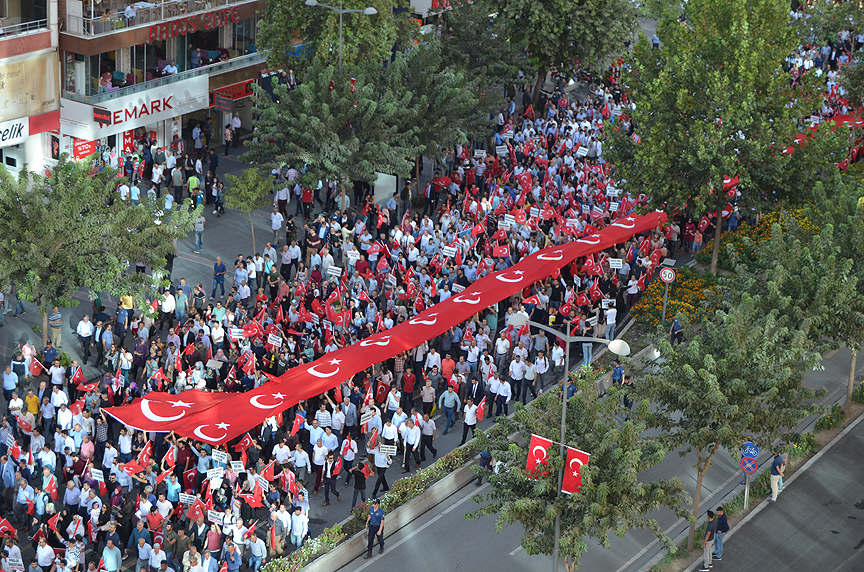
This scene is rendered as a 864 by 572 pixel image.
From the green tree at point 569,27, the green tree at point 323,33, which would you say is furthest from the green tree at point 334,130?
the green tree at point 569,27

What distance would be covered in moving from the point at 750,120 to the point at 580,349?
27.7 ft

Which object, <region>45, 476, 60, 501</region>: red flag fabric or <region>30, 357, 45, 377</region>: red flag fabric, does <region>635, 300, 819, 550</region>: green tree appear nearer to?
<region>45, 476, 60, 501</region>: red flag fabric

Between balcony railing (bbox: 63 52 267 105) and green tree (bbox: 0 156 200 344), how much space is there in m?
13.0

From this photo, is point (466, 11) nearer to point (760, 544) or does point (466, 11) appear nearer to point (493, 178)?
point (493, 178)

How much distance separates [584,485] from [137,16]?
30121mm

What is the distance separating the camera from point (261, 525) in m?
25.7

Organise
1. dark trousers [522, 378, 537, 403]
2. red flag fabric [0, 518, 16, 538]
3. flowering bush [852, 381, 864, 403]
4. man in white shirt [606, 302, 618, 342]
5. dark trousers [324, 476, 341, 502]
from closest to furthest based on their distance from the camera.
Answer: red flag fabric [0, 518, 16, 538]
dark trousers [324, 476, 341, 502]
dark trousers [522, 378, 537, 403]
flowering bush [852, 381, 864, 403]
man in white shirt [606, 302, 618, 342]

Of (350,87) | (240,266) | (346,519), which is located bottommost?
(346,519)

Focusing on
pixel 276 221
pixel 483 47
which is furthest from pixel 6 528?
pixel 483 47

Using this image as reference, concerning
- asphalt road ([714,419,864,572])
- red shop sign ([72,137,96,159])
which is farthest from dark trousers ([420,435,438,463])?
red shop sign ([72,137,96,159])

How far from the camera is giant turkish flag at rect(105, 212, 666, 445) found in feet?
84.7

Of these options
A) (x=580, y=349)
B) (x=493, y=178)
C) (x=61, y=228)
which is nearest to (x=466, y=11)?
(x=493, y=178)

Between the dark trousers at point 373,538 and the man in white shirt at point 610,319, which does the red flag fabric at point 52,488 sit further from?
the man in white shirt at point 610,319

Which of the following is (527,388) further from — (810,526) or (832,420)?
(832,420)
